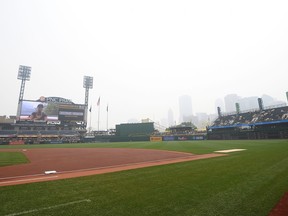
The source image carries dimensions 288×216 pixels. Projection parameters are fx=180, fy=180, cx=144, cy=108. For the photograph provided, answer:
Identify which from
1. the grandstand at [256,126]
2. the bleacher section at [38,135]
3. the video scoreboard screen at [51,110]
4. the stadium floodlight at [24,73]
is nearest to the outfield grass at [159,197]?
the grandstand at [256,126]

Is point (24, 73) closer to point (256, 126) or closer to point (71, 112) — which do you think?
point (71, 112)

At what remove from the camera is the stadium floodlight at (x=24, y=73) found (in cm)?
7269

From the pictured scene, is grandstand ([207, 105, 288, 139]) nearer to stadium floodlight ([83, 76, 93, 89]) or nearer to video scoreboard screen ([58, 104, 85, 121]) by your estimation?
video scoreboard screen ([58, 104, 85, 121])

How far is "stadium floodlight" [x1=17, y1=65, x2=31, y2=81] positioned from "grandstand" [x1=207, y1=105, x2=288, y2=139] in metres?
73.0

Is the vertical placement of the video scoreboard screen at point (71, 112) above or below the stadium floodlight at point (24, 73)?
below

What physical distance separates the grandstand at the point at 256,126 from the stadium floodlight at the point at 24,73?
7305 cm

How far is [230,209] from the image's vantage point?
15.8ft

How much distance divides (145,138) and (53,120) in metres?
35.5

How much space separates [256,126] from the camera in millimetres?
46188

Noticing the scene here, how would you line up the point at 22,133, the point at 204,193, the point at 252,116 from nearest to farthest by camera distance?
the point at 204,193
the point at 252,116
the point at 22,133

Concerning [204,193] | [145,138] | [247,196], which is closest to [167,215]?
[204,193]

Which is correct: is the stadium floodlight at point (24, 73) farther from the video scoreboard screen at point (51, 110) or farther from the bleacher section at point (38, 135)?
the bleacher section at point (38, 135)

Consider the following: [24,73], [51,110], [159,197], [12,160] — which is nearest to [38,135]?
[51,110]

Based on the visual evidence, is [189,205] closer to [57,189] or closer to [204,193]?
[204,193]
